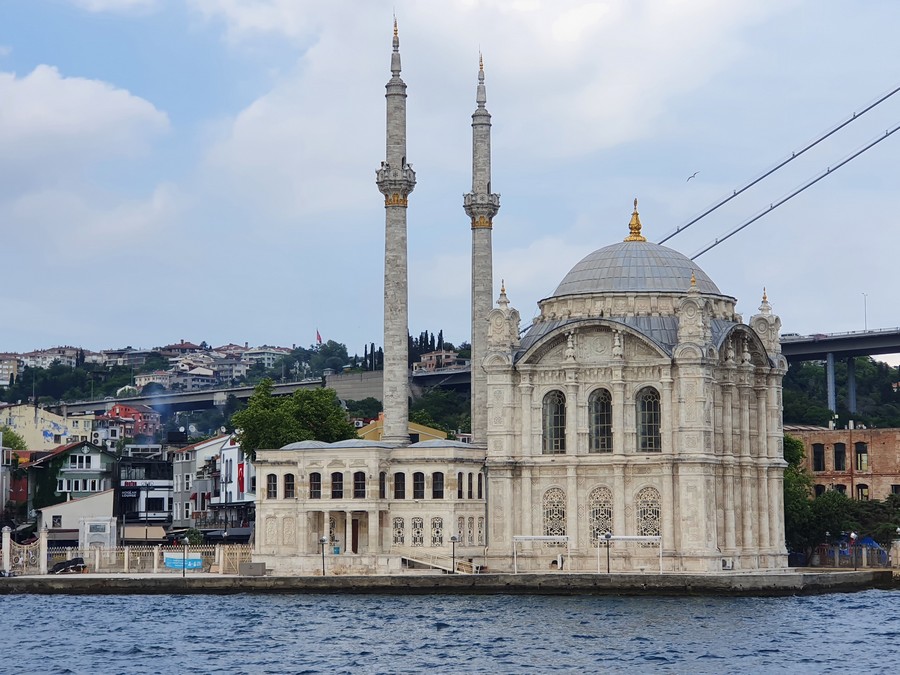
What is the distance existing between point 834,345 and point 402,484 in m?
71.2

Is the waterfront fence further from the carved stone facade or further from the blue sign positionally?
the carved stone facade

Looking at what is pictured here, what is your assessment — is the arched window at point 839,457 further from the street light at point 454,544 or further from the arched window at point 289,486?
the arched window at point 289,486

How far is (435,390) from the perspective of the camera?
170 metres

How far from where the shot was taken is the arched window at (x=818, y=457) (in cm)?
10261

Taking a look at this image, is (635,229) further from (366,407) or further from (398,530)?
(366,407)

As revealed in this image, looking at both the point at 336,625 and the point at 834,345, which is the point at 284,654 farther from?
the point at 834,345

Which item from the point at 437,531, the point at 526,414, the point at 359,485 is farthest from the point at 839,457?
the point at 359,485

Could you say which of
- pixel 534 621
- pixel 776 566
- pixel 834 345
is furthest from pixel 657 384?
pixel 834 345

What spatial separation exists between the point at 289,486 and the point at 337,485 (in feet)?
7.64

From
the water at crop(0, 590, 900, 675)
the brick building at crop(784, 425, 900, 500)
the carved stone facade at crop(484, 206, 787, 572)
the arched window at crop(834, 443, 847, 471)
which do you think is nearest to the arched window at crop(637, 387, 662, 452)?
the carved stone facade at crop(484, 206, 787, 572)

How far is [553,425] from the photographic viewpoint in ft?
259

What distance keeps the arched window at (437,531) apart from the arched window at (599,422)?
23.4 feet

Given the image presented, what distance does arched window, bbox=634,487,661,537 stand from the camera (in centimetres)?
7650

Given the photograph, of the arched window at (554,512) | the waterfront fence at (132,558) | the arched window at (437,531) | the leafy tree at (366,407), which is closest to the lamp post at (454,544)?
the arched window at (437,531)
